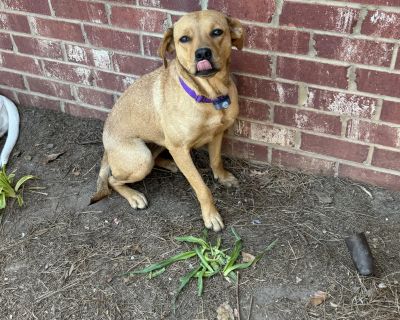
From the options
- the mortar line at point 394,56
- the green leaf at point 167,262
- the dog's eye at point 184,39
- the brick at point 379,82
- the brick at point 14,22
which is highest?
the dog's eye at point 184,39

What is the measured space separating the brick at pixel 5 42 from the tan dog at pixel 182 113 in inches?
54.0

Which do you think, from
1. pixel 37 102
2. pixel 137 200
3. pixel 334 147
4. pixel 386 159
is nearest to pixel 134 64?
pixel 137 200

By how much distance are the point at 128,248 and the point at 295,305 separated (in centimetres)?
113

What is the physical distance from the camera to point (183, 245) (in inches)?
117

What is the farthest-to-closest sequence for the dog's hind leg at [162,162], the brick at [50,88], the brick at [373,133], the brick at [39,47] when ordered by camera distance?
the brick at [50,88], the brick at [39,47], the dog's hind leg at [162,162], the brick at [373,133]

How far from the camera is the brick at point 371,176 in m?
3.15

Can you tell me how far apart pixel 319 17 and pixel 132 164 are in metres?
1.56

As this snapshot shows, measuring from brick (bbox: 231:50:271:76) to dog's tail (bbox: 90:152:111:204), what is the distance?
3.98ft

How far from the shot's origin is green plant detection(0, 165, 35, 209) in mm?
3357

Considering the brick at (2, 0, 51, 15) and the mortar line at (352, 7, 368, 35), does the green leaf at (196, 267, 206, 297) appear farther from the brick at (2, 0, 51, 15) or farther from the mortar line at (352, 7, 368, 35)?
the brick at (2, 0, 51, 15)

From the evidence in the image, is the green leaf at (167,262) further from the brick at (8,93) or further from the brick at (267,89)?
the brick at (8,93)

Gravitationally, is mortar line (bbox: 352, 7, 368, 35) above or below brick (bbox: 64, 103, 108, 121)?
above

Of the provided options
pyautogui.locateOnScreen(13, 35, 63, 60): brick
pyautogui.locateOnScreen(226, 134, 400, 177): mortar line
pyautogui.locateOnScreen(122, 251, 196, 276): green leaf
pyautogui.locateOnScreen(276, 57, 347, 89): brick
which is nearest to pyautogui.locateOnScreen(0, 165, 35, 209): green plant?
pyautogui.locateOnScreen(13, 35, 63, 60): brick

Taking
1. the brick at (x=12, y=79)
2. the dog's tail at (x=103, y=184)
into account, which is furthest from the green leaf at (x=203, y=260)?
the brick at (x=12, y=79)
